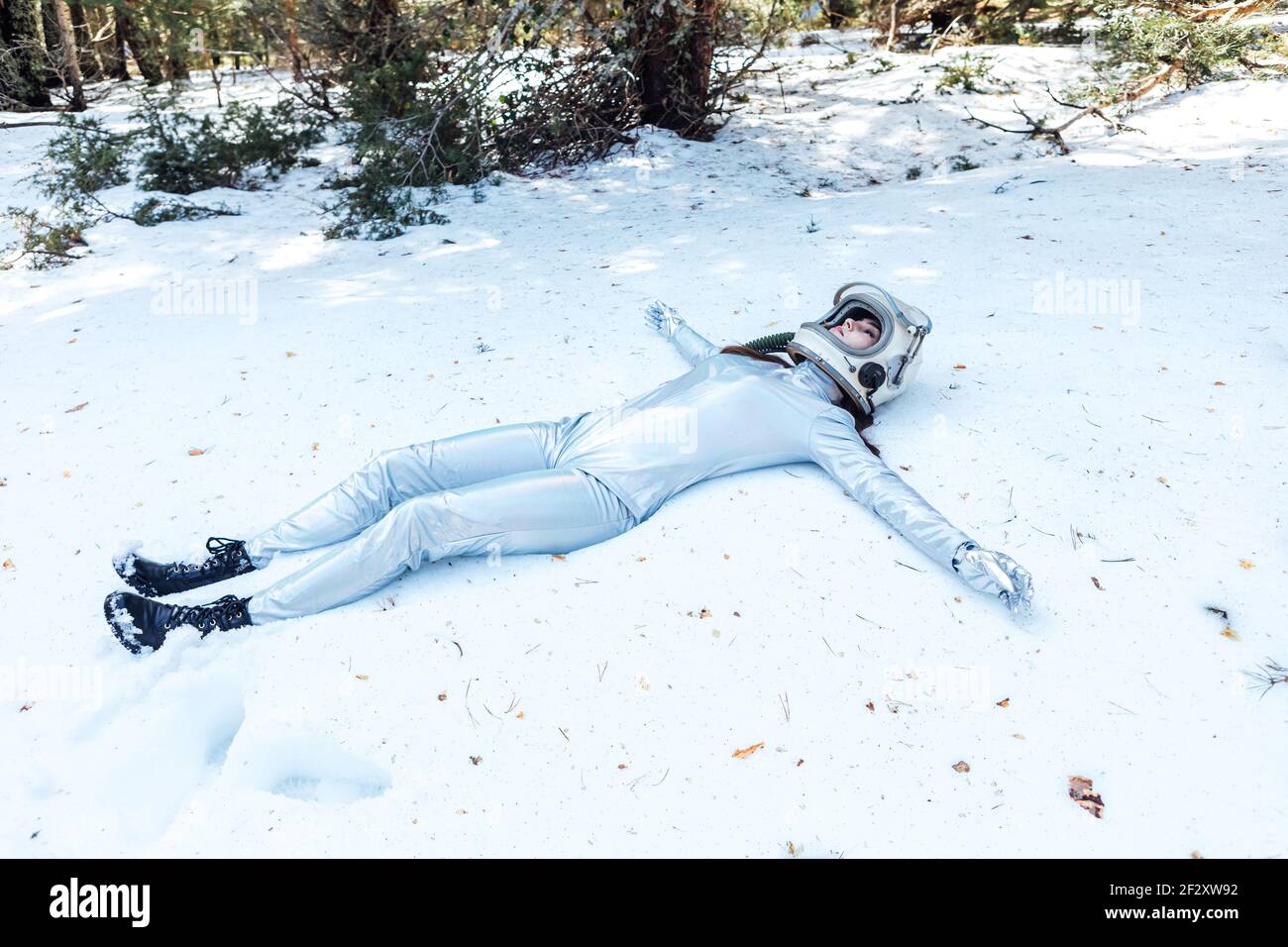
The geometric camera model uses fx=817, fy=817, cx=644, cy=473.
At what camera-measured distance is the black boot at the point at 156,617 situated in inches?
104

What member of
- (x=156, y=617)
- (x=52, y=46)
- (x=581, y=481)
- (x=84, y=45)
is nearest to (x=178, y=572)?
(x=156, y=617)

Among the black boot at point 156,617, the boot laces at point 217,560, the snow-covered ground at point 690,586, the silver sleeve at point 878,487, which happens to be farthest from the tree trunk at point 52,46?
the silver sleeve at point 878,487

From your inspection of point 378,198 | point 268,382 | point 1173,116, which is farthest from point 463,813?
point 1173,116

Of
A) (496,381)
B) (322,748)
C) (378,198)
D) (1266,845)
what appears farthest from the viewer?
(378,198)

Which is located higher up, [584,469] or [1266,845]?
[584,469]

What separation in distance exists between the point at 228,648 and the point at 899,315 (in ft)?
9.08

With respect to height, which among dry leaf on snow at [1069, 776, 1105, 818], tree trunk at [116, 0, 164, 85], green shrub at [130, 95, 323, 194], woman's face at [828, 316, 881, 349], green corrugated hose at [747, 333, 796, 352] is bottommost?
dry leaf on snow at [1069, 776, 1105, 818]

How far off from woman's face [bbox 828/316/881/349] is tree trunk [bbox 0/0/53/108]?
405 inches

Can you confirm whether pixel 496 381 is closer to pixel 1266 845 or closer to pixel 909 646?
pixel 909 646

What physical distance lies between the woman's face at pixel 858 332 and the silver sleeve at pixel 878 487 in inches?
12.5

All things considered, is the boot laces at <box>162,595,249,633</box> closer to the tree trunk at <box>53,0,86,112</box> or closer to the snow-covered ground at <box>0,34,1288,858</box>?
the snow-covered ground at <box>0,34,1288,858</box>

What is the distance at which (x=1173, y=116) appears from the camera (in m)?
6.95

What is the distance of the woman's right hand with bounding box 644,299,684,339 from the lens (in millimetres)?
4137

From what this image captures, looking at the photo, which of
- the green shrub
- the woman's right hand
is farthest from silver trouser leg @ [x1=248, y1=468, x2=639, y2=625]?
the green shrub
